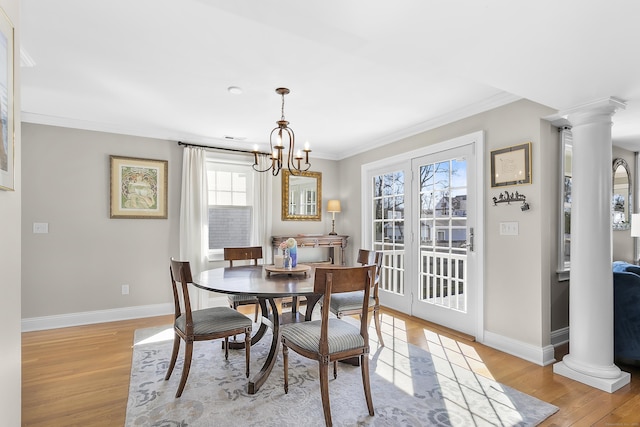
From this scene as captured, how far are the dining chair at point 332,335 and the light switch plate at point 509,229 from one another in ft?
5.55

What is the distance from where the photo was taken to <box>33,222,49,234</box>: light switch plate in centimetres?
377

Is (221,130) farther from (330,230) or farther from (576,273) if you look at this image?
(576,273)

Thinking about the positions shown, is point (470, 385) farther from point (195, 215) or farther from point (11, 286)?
point (195, 215)

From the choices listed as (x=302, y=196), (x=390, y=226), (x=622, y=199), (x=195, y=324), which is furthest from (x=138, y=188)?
(x=622, y=199)

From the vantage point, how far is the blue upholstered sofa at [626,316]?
106 inches

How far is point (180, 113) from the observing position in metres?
3.63

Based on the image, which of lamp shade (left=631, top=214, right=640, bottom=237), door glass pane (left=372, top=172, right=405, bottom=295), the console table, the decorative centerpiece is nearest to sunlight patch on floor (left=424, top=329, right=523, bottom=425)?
door glass pane (left=372, top=172, right=405, bottom=295)

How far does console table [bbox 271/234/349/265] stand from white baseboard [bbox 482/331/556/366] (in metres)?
2.46

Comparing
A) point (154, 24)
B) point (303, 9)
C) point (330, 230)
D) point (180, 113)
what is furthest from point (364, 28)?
point (330, 230)

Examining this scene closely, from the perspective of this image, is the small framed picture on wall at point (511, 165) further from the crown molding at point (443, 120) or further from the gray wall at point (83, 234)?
the gray wall at point (83, 234)

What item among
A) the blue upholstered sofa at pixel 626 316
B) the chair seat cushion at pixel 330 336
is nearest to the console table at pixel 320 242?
the chair seat cushion at pixel 330 336

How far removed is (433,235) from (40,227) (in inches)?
176

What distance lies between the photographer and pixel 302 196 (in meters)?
5.41

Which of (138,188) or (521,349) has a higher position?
(138,188)
